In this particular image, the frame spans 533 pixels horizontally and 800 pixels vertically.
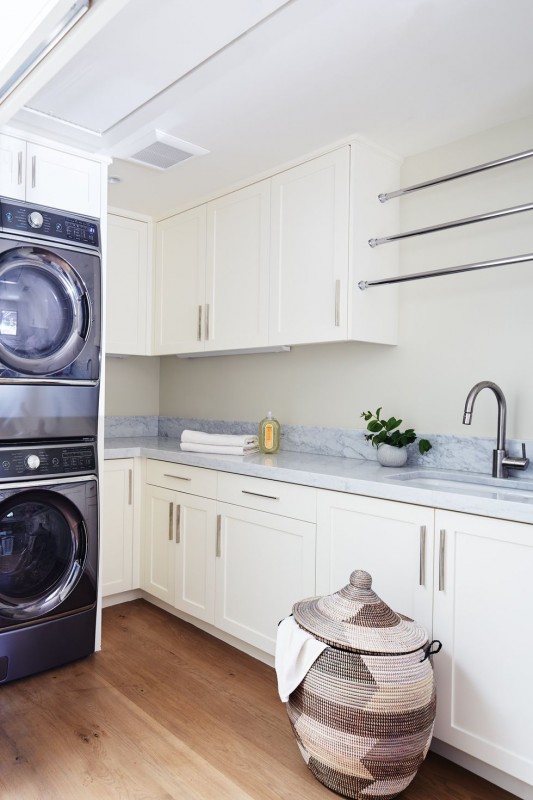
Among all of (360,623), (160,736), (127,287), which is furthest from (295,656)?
(127,287)

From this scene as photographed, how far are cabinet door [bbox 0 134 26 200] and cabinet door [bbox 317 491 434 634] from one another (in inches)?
67.6

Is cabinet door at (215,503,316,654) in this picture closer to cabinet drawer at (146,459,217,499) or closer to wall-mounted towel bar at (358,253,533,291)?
cabinet drawer at (146,459,217,499)

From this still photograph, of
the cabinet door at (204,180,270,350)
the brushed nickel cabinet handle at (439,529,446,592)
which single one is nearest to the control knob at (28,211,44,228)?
the cabinet door at (204,180,270,350)

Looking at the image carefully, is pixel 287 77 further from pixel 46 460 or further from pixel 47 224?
pixel 46 460

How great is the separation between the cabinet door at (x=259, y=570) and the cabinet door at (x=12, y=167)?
5.21 ft

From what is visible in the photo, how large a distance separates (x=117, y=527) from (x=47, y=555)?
679 millimetres

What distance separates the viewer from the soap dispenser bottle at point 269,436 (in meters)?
2.95

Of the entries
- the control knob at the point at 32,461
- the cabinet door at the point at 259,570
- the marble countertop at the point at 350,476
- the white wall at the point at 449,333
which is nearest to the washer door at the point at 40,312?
the control knob at the point at 32,461

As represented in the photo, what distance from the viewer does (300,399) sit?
10.0 ft

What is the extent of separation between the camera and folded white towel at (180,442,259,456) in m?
2.83

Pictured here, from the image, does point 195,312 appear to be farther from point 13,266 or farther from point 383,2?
point 383,2

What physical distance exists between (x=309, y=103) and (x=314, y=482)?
145 cm

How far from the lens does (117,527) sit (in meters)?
3.04

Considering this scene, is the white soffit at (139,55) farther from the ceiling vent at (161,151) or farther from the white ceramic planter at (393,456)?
the white ceramic planter at (393,456)
